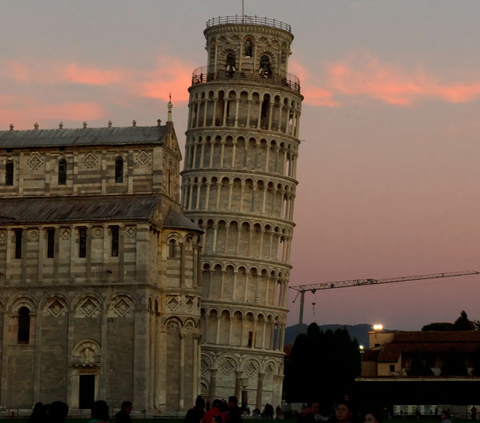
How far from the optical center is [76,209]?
7044 centimetres

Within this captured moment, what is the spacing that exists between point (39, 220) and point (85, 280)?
14.6ft

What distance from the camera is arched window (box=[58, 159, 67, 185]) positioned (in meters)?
72.8

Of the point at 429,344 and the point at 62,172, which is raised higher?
the point at 62,172

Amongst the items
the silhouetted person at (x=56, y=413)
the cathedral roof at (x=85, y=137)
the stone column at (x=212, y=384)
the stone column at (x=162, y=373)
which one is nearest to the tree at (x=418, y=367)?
the stone column at (x=212, y=384)

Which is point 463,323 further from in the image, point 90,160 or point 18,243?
point 18,243

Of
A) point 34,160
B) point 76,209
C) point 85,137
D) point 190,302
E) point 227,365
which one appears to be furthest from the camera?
point 227,365

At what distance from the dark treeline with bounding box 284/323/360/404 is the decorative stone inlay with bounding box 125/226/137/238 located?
39559 mm

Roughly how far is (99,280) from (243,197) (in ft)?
95.0

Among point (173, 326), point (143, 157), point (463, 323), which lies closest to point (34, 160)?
point (143, 157)

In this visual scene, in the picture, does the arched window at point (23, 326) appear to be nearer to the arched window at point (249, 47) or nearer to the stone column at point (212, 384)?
the stone column at point (212, 384)

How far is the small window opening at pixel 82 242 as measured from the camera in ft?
226

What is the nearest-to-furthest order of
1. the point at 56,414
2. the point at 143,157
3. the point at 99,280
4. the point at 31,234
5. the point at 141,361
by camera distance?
the point at 56,414
the point at 141,361
the point at 99,280
the point at 31,234
the point at 143,157

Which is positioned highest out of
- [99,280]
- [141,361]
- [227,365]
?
[99,280]

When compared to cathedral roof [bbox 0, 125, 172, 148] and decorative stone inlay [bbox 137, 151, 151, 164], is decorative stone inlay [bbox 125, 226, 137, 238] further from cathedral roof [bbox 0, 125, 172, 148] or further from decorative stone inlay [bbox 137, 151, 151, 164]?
cathedral roof [bbox 0, 125, 172, 148]
